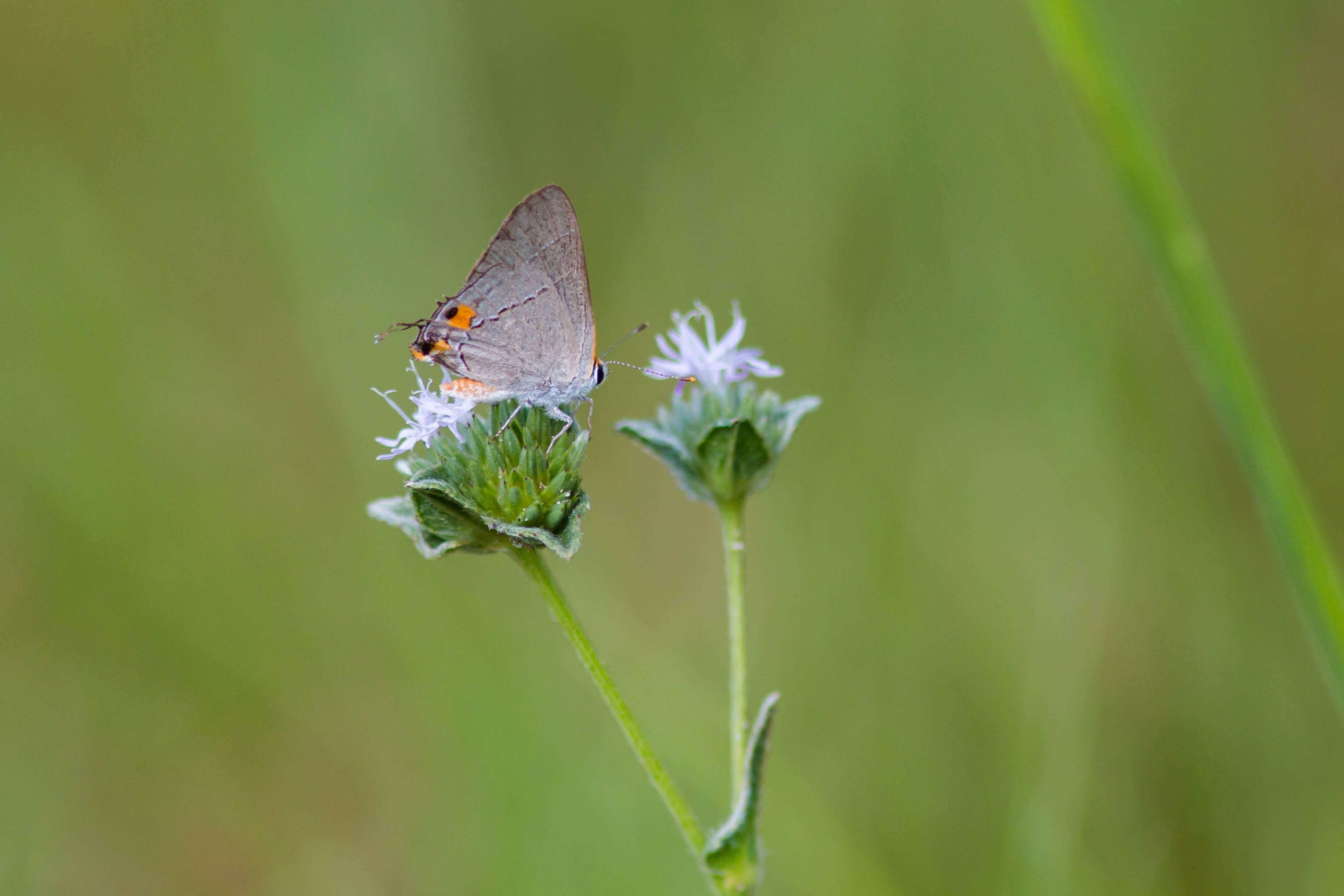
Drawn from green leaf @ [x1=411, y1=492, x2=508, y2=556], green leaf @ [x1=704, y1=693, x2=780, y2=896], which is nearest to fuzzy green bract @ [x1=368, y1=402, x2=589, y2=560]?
green leaf @ [x1=411, y1=492, x2=508, y2=556]

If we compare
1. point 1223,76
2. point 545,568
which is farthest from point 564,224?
point 1223,76

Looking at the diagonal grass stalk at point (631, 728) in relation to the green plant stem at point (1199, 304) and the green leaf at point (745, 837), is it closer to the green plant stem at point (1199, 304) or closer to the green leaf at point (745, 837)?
the green leaf at point (745, 837)

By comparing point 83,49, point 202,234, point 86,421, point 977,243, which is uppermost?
point 83,49

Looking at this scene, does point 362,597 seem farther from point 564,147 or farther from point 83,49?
point 83,49

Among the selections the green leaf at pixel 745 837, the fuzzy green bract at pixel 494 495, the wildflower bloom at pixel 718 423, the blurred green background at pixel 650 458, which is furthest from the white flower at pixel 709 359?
the blurred green background at pixel 650 458

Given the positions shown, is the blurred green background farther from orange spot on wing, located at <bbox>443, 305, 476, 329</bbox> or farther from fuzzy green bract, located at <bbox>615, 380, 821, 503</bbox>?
orange spot on wing, located at <bbox>443, 305, 476, 329</bbox>

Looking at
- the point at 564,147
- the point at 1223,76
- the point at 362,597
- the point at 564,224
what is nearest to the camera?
the point at 564,224
